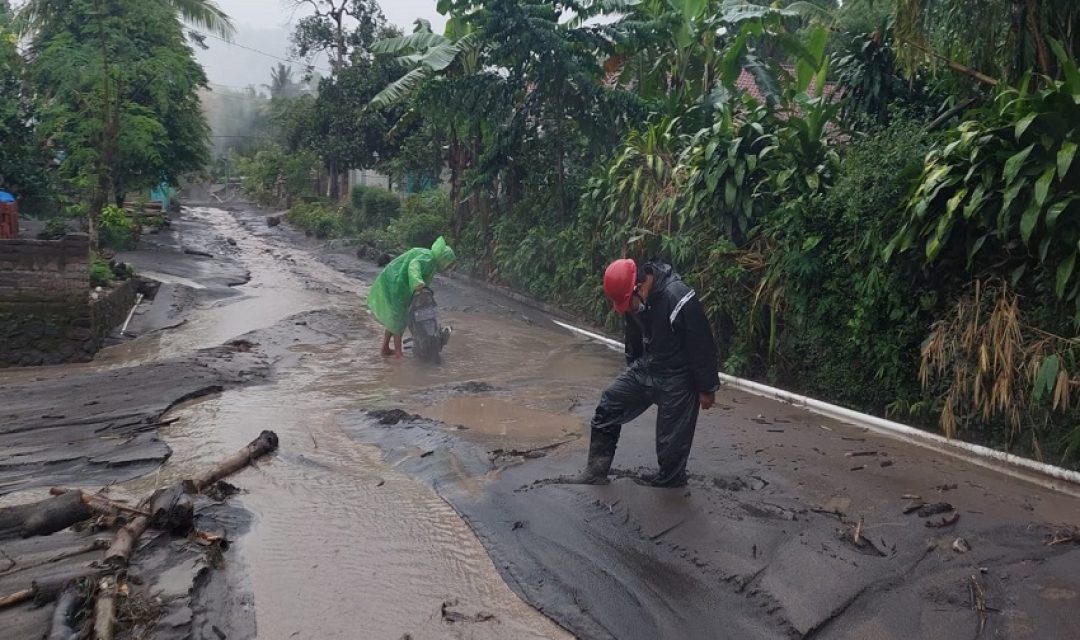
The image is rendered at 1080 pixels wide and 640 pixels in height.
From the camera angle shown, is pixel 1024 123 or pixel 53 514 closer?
pixel 53 514

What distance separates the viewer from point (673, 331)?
5438mm

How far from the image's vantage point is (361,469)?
667cm

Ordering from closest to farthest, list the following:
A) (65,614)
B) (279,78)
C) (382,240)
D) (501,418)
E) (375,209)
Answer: (65,614), (501,418), (382,240), (375,209), (279,78)

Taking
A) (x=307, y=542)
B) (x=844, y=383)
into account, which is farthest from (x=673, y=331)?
(x=844, y=383)

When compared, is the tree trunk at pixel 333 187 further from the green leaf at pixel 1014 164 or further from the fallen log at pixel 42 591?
the fallen log at pixel 42 591

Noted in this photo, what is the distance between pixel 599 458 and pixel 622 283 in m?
1.26

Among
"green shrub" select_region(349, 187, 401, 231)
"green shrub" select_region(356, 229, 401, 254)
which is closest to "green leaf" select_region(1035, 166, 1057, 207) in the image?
"green shrub" select_region(356, 229, 401, 254)

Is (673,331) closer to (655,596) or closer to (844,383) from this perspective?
(655,596)

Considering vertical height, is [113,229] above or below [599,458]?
below

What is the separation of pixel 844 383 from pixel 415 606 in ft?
16.4

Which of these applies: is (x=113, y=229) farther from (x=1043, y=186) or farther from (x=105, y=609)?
(x=1043, y=186)

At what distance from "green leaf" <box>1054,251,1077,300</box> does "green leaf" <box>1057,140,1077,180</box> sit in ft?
1.86

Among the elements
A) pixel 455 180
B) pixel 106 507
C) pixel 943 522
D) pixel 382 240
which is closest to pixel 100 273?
pixel 106 507

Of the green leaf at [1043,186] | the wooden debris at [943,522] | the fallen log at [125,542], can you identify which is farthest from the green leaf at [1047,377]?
the fallen log at [125,542]
